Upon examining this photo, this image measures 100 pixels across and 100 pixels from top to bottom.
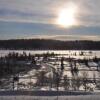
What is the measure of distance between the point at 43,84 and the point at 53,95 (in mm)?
5976

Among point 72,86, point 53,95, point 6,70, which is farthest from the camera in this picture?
point 6,70

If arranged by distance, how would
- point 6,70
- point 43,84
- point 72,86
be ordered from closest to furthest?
point 72,86 < point 43,84 < point 6,70

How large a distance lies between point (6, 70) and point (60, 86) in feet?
52.2

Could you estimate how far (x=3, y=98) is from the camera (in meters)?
13.1

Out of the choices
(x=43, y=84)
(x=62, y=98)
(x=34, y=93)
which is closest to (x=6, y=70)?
(x=43, y=84)

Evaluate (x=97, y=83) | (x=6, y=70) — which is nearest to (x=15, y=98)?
(x=97, y=83)

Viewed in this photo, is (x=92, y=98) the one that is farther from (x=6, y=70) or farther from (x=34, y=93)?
(x=6, y=70)

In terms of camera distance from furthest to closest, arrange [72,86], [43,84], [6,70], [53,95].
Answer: [6,70]
[43,84]
[72,86]
[53,95]

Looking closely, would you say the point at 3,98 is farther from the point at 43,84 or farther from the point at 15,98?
the point at 43,84

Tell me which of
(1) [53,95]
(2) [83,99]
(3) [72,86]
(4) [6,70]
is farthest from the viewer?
(4) [6,70]

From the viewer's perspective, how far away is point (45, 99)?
1317 centimetres

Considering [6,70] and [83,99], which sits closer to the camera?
[83,99]

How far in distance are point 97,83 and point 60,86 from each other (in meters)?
3.59

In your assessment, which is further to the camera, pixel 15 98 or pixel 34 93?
pixel 34 93
